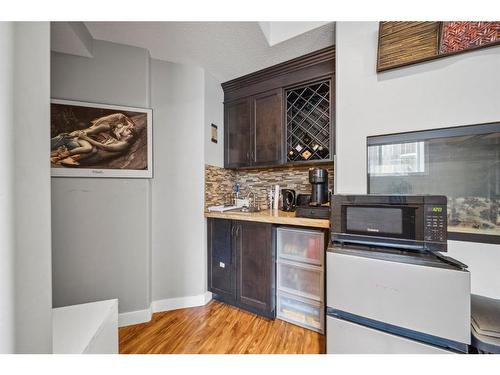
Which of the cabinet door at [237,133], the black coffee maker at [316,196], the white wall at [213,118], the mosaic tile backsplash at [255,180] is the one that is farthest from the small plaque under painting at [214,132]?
the black coffee maker at [316,196]

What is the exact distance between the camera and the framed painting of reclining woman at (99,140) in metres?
1.45

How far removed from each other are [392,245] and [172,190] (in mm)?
1779

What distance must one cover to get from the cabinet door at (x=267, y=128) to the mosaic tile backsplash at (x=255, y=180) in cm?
31

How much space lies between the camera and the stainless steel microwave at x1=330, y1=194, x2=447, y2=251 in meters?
0.90

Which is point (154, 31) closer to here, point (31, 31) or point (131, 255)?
point (31, 31)

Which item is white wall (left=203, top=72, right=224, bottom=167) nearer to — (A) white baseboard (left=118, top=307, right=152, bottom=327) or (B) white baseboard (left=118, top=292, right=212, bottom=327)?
(B) white baseboard (left=118, top=292, right=212, bottom=327)

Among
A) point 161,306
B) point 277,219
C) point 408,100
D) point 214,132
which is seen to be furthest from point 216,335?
point 408,100

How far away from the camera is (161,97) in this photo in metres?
1.80

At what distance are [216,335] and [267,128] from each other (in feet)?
6.47

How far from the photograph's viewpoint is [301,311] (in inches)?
63.0

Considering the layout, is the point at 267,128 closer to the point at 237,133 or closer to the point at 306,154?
the point at 237,133
